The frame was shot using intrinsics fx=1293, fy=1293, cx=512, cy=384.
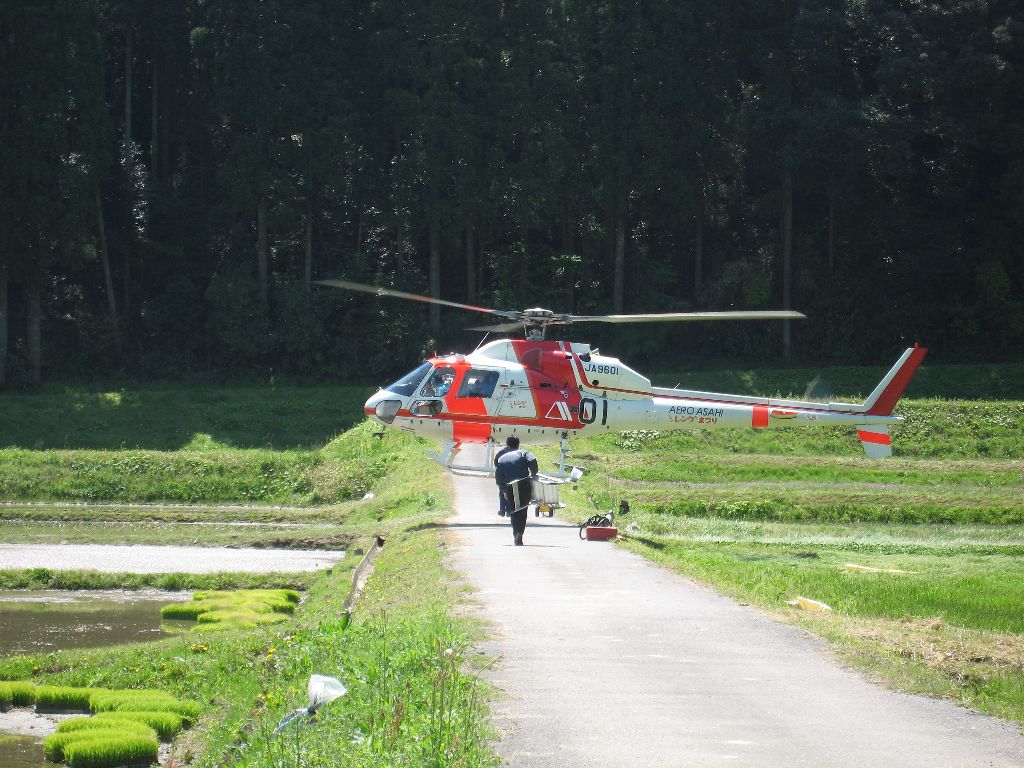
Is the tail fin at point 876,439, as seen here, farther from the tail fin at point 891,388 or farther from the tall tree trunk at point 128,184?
the tall tree trunk at point 128,184

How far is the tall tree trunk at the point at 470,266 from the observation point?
149 ft

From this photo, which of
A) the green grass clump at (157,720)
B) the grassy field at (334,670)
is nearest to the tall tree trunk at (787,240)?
the grassy field at (334,670)

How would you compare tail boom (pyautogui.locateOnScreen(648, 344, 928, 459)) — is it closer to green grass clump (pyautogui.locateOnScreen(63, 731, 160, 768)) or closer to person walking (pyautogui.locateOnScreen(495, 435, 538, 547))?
person walking (pyautogui.locateOnScreen(495, 435, 538, 547))

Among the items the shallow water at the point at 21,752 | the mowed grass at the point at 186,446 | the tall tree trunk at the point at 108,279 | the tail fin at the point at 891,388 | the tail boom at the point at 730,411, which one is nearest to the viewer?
the shallow water at the point at 21,752

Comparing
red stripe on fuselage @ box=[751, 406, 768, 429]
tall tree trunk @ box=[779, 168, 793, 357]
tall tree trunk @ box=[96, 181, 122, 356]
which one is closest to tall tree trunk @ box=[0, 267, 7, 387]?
tall tree trunk @ box=[96, 181, 122, 356]

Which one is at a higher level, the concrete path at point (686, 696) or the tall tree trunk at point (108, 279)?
the tall tree trunk at point (108, 279)

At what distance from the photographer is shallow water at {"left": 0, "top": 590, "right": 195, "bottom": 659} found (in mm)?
15406

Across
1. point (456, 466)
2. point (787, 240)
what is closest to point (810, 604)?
point (456, 466)

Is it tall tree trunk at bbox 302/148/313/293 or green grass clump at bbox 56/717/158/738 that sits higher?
tall tree trunk at bbox 302/148/313/293

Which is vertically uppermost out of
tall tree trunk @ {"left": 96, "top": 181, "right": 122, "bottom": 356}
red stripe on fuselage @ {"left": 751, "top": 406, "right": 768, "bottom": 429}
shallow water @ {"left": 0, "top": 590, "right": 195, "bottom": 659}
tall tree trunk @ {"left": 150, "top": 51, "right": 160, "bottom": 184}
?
tall tree trunk @ {"left": 150, "top": 51, "right": 160, "bottom": 184}

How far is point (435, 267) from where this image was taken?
44375 mm

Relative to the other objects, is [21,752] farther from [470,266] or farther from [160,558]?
[470,266]

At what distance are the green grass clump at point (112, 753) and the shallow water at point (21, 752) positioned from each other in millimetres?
369

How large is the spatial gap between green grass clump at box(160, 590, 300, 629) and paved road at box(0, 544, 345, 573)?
2277 mm
